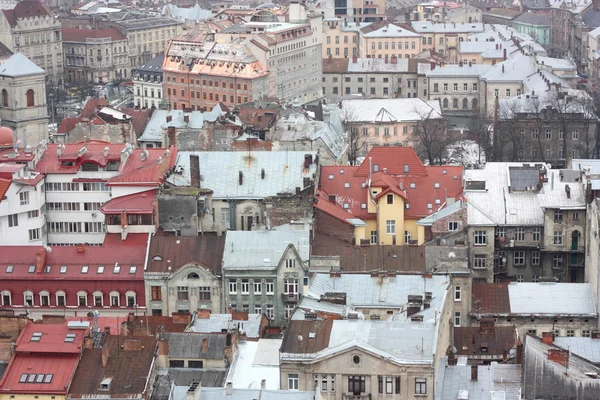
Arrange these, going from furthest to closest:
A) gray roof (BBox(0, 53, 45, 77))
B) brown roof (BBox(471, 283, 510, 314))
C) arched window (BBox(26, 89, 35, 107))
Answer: arched window (BBox(26, 89, 35, 107)) < gray roof (BBox(0, 53, 45, 77)) < brown roof (BBox(471, 283, 510, 314))

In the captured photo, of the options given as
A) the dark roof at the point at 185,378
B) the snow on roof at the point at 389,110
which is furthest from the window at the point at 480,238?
the snow on roof at the point at 389,110

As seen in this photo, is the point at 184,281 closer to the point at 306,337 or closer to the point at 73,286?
the point at 73,286

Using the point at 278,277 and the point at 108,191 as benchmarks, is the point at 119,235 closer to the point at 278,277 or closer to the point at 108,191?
the point at 108,191

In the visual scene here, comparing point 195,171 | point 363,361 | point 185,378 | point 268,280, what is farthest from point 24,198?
point 363,361

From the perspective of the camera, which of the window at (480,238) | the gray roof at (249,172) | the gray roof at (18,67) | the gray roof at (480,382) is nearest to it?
the gray roof at (480,382)

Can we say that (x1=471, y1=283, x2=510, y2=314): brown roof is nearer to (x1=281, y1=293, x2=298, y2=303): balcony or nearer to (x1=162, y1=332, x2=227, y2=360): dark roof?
(x1=281, y1=293, x2=298, y2=303): balcony

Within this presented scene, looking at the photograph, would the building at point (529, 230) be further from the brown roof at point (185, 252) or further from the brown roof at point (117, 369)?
Answer: the brown roof at point (117, 369)

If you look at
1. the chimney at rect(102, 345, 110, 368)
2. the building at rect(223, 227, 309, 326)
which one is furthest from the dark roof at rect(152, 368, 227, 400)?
the building at rect(223, 227, 309, 326)
